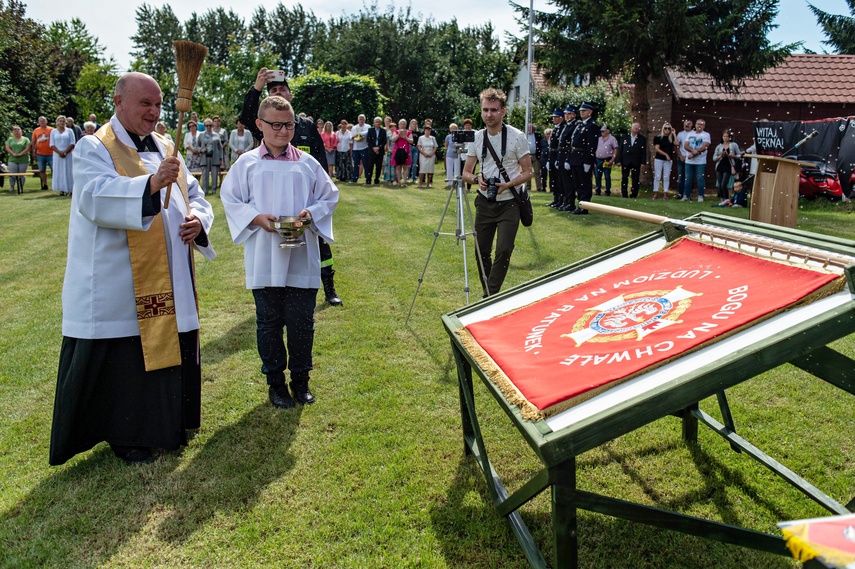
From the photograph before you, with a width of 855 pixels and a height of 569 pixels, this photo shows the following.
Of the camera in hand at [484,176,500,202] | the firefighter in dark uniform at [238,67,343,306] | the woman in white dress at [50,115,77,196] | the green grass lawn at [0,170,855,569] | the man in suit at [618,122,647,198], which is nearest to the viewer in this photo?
the green grass lawn at [0,170,855,569]

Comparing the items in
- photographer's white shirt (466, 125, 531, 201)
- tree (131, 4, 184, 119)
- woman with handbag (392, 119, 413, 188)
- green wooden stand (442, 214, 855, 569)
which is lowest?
green wooden stand (442, 214, 855, 569)

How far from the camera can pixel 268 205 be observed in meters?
4.51

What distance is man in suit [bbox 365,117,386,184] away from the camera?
780 inches

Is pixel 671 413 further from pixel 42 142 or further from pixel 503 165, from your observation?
pixel 42 142

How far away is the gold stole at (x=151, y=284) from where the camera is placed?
3736 millimetres

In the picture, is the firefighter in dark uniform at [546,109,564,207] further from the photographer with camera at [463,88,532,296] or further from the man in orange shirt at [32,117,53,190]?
the man in orange shirt at [32,117,53,190]

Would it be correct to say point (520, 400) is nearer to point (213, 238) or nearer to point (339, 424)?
point (339, 424)

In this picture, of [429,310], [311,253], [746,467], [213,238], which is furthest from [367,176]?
[746,467]

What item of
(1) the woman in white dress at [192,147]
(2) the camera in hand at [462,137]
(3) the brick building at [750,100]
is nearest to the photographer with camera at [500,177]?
(2) the camera in hand at [462,137]

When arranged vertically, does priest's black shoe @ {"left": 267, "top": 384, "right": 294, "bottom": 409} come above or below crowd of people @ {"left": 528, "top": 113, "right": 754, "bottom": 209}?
below

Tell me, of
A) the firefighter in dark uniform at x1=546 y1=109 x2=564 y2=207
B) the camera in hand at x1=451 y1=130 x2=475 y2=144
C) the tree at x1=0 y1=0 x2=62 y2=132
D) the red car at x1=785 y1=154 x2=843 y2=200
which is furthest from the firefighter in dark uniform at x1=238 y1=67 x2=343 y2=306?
the tree at x1=0 y1=0 x2=62 y2=132

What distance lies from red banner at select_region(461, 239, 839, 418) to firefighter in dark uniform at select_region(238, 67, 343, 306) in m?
3.25

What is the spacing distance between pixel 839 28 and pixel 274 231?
41619 mm

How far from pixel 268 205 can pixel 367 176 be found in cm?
1655
